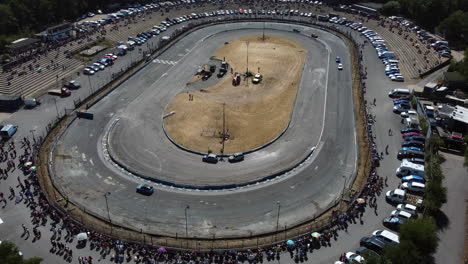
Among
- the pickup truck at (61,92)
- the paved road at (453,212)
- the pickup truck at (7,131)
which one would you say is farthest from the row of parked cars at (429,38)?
the pickup truck at (7,131)

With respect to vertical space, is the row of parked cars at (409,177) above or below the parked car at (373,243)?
above

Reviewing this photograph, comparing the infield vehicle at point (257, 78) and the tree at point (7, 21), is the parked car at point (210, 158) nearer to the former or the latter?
→ the infield vehicle at point (257, 78)

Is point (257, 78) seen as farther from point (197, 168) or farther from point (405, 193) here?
point (405, 193)

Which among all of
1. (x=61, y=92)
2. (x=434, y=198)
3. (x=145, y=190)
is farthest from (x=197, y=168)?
(x=61, y=92)

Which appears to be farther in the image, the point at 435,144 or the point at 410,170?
the point at 435,144

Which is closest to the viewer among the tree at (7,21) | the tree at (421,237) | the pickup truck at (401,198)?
the tree at (421,237)
